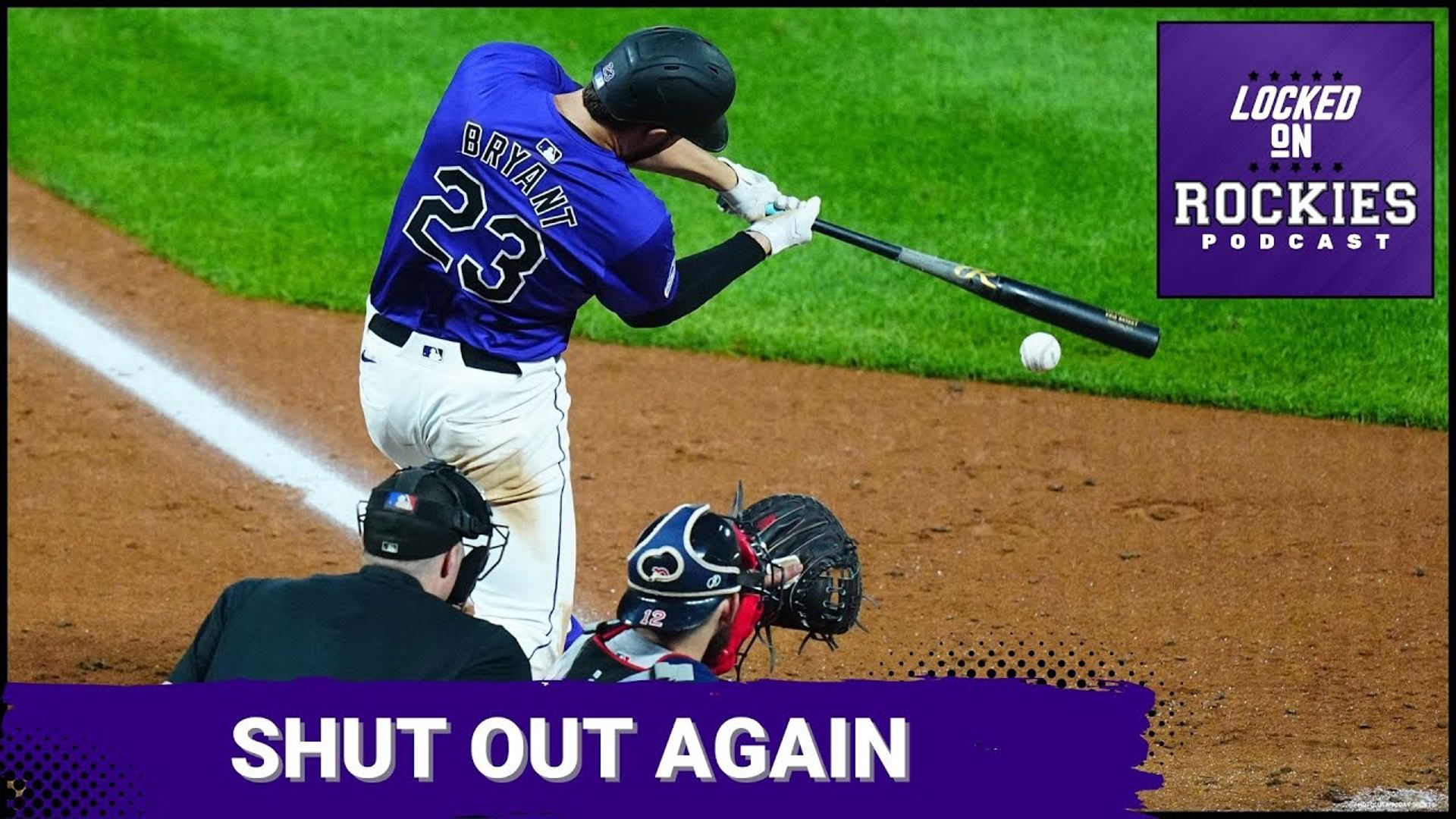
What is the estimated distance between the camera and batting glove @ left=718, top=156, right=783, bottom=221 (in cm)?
580

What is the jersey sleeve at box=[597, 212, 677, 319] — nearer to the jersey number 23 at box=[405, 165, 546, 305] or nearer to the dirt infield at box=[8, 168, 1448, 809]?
the jersey number 23 at box=[405, 165, 546, 305]

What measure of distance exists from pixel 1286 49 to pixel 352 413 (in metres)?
5.78

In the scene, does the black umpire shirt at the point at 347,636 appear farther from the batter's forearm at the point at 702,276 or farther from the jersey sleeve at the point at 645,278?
the batter's forearm at the point at 702,276

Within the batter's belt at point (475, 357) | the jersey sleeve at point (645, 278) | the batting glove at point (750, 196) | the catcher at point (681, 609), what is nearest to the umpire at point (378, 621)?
the catcher at point (681, 609)

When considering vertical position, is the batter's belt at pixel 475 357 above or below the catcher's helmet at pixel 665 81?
below

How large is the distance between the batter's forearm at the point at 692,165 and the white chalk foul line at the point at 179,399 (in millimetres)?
2343

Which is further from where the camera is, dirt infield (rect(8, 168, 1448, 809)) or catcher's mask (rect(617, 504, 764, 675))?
dirt infield (rect(8, 168, 1448, 809))

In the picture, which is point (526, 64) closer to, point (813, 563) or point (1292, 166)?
point (813, 563)

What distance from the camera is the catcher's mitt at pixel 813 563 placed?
17.0ft

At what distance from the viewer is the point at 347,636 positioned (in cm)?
419

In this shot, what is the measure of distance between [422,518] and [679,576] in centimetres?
62

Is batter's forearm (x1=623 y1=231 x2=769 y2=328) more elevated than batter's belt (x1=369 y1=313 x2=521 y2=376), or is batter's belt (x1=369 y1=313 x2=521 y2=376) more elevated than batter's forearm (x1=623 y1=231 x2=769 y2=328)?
batter's forearm (x1=623 y1=231 x2=769 y2=328)

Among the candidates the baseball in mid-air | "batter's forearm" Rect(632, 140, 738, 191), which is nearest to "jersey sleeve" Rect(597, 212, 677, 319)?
"batter's forearm" Rect(632, 140, 738, 191)

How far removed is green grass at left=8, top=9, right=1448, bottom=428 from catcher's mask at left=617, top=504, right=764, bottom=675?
14.5ft
